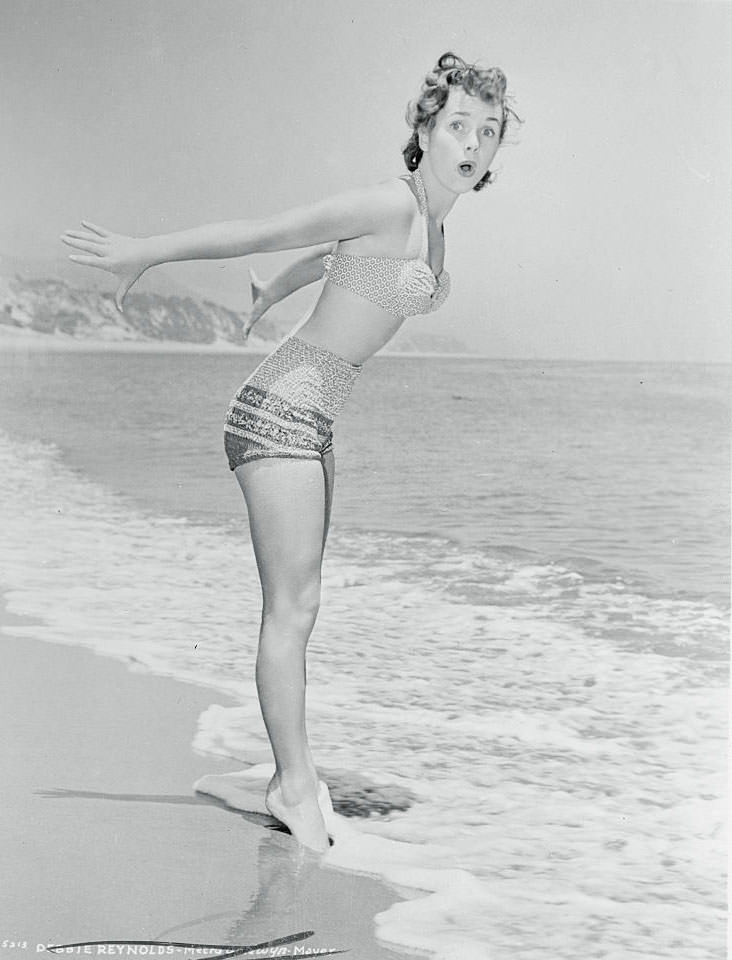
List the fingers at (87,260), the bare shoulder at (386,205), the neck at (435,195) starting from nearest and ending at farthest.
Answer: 1. the fingers at (87,260)
2. the bare shoulder at (386,205)
3. the neck at (435,195)

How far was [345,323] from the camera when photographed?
2.55 metres

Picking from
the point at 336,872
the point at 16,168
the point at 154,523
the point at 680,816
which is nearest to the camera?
the point at 336,872

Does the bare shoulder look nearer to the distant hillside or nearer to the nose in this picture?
the nose

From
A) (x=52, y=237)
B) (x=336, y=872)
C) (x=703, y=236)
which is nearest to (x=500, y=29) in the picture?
(x=703, y=236)

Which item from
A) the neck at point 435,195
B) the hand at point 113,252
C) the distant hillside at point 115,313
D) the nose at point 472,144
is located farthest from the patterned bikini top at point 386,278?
the distant hillside at point 115,313

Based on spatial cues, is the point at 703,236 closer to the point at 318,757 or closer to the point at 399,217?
the point at 399,217

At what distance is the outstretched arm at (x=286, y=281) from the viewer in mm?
2742

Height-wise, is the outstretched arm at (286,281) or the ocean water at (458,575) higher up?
the outstretched arm at (286,281)

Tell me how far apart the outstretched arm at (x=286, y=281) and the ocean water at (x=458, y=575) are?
0.88 feet

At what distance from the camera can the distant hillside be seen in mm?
3203

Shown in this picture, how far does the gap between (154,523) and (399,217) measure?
128 cm

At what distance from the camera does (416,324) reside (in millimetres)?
3121

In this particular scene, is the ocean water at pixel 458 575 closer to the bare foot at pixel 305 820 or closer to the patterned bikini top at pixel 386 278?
the bare foot at pixel 305 820

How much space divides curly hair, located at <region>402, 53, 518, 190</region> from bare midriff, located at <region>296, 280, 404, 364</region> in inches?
14.6
